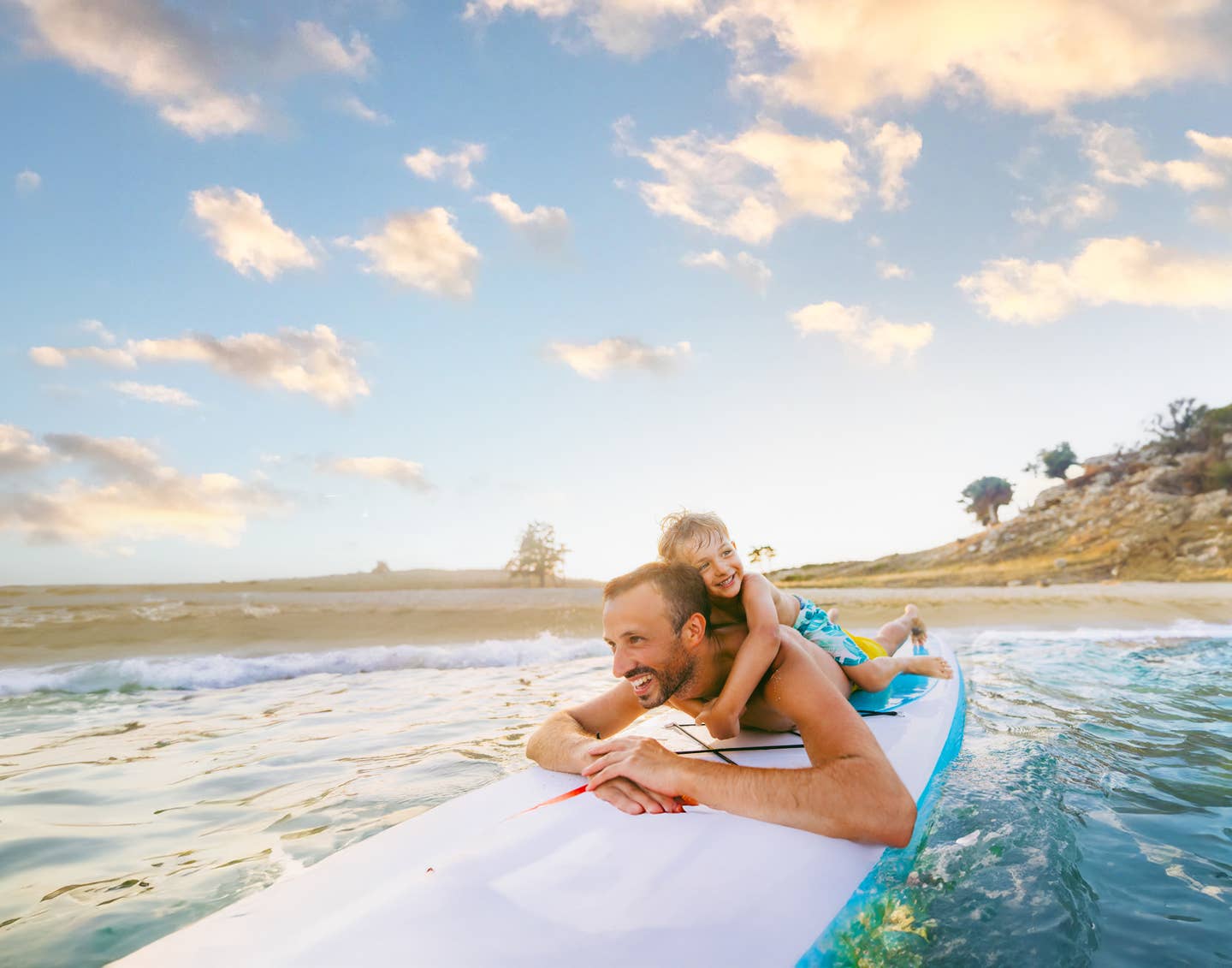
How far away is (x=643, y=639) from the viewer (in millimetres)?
2365

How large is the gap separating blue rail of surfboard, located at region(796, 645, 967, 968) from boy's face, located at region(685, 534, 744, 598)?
1.00m

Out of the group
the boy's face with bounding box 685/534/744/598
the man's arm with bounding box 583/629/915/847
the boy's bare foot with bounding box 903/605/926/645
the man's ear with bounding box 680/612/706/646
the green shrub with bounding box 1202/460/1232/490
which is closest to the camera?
the man's arm with bounding box 583/629/915/847

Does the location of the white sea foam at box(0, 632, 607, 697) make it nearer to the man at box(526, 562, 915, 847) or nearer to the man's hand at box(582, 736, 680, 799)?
the man at box(526, 562, 915, 847)

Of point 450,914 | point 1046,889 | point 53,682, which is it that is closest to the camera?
point 450,914

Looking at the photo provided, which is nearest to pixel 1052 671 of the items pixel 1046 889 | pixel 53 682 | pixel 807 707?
pixel 1046 889

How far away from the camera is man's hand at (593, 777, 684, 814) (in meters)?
2.03

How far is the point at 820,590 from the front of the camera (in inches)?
882

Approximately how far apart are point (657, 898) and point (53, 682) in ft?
26.7

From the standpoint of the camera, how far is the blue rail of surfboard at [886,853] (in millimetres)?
1730

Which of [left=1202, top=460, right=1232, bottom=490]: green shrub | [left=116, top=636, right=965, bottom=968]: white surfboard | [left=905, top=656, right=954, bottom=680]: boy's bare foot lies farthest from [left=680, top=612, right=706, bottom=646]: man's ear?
[left=1202, top=460, right=1232, bottom=490]: green shrub

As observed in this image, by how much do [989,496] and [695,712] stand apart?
151 feet

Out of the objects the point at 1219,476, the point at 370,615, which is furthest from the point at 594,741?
the point at 1219,476

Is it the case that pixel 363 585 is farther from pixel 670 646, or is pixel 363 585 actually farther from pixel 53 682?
pixel 670 646

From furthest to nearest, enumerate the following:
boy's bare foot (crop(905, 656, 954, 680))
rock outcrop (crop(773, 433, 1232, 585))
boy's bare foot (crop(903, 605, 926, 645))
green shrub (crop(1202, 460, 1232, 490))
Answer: green shrub (crop(1202, 460, 1232, 490)), rock outcrop (crop(773, 433, 1232, 585)), boy's bare foot (crop(903, 605, 926, 645)), boy's bare foot (crop(905, 656, 954, 680))
